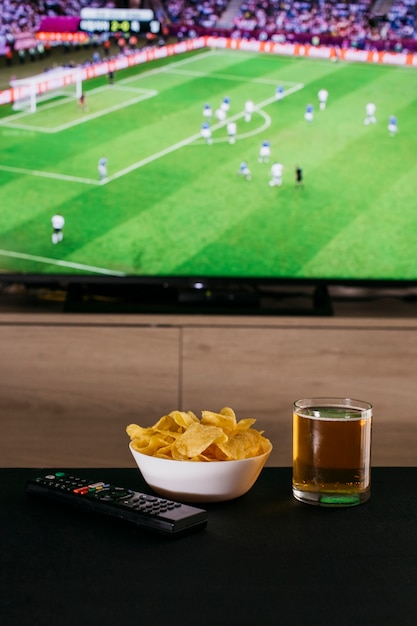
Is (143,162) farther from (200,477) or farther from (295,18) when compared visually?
(200,477)

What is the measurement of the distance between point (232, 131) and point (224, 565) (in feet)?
7.58

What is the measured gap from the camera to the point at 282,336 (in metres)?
3.12

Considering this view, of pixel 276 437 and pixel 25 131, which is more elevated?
pixel 25 131

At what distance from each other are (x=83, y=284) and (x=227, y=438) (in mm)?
1855

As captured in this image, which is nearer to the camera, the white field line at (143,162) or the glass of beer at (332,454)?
the glass of beer at (332,454)

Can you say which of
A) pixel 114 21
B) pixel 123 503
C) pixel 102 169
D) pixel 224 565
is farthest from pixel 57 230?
pixel 224 565

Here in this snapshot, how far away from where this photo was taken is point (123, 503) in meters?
1.46

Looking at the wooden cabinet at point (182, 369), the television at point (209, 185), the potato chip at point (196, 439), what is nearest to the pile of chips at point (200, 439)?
the potato chip at point (196, 439)

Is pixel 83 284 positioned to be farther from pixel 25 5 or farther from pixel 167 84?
pixel 25 5

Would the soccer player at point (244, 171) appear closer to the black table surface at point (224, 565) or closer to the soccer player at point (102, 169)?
the soccer player at point (102, 169)

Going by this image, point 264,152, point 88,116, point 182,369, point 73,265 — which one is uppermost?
point 88,116

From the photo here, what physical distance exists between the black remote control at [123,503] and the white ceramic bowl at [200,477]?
0.04 metres

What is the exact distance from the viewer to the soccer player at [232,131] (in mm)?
3416

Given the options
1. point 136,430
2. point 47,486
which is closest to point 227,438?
point 136,430
